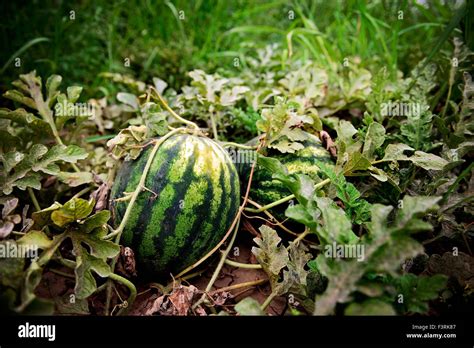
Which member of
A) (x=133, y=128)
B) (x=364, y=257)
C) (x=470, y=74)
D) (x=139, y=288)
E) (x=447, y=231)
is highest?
(x=470, y=74)

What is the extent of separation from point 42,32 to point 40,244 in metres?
2.38

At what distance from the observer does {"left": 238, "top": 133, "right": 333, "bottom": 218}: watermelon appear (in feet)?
6.26

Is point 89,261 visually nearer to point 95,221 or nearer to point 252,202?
point 95,221

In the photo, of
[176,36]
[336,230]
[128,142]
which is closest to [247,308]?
[336,230]

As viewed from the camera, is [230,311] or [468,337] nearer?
[468,337]

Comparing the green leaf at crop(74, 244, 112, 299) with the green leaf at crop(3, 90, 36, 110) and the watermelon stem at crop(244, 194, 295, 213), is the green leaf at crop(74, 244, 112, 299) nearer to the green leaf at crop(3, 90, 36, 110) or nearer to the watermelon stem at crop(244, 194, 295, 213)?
the watermelon stem at crop(244, 194, 295, 213)

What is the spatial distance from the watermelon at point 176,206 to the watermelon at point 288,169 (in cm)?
24

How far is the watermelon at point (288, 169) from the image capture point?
1.91m

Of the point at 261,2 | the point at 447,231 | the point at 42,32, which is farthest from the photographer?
the point at 261,2

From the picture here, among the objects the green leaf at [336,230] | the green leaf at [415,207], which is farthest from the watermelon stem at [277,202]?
the green leaf at [415,207]

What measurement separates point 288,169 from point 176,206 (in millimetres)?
552

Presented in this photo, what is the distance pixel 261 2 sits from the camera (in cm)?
438

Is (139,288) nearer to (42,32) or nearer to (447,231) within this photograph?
(447,231)

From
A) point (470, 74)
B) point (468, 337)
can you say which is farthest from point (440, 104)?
point (468, 337)
